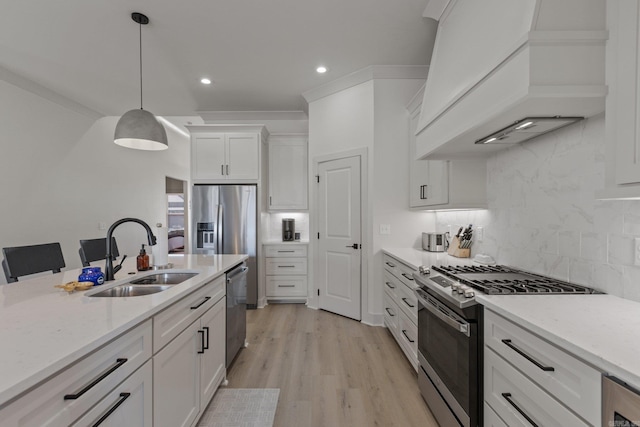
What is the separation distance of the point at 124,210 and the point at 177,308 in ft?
16.1

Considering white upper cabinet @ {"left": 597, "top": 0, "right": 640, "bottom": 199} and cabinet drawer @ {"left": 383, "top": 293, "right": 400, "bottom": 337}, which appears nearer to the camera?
white upper cabinet @ {"left": 597, "top": 0, "right": 640, "bottom": 199}

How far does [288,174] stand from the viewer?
15.1ft

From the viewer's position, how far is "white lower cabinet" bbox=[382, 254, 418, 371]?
231 cm

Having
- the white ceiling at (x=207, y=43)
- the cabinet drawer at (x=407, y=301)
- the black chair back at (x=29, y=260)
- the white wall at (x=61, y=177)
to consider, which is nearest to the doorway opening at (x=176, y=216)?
the white wall at (x=61, y=177)

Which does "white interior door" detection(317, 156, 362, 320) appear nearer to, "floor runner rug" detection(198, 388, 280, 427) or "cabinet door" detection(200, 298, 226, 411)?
"floor runner rug" detection(198, 388, 280, 427)

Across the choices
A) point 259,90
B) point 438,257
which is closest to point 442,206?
point 438,257

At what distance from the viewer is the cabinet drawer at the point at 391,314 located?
282 cm

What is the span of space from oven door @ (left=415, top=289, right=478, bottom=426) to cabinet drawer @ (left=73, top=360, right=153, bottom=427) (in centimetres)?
145

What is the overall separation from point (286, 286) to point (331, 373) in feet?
6.67

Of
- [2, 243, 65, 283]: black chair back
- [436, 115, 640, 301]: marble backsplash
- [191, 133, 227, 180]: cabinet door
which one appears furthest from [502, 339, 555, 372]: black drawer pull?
[191, 133, 227, 180]: cabinet door

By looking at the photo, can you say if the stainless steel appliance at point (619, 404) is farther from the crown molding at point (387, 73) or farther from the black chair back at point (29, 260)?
the black chair back at point (29, 260)

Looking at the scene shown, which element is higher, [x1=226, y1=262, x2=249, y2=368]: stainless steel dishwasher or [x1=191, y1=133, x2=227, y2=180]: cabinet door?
[x1=191, y1=133, x2=227, y2=180]: cabinet door

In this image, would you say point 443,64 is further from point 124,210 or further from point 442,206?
point 124,210

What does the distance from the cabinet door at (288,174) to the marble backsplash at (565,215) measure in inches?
110
